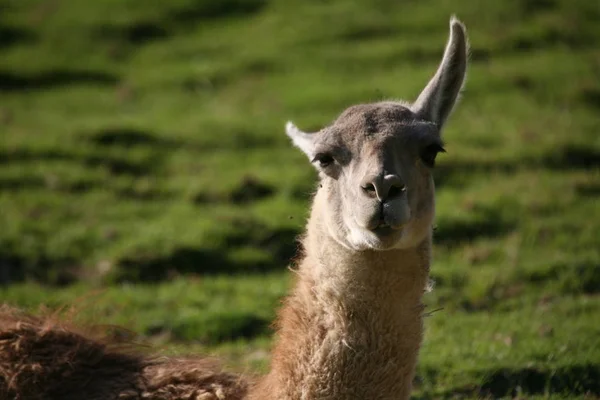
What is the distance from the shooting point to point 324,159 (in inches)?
199

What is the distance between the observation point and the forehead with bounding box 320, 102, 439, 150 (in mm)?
4809

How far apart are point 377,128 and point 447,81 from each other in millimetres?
616

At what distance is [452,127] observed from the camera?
15539 millimetres

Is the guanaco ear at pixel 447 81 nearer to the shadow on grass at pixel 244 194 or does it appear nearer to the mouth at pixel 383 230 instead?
the mouth at pixel 383 230

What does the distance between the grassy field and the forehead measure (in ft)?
6.61

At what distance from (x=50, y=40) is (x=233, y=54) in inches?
189

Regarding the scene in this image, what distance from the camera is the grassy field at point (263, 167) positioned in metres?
8.91

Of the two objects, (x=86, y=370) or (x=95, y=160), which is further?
(x=95, y=160)

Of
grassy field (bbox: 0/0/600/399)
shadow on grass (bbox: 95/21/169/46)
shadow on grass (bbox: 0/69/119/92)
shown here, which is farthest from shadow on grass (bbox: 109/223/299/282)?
shadow on grass (bbox: 95/21/169/46)

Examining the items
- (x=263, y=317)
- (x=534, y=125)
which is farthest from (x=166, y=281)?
(x=534, y=125)

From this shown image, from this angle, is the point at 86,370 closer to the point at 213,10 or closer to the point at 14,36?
the point at 14,36

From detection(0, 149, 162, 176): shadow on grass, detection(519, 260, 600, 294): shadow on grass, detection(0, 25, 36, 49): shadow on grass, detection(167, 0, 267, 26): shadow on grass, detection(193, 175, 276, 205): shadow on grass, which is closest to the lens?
detection(519, 260, 600, 294): shadow on grass

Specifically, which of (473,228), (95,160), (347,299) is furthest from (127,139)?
(347,299)

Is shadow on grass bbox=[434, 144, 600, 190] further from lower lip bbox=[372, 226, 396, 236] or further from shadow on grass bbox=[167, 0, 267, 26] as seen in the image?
shadow on grass bbox=[167, 0, 267, 26]
